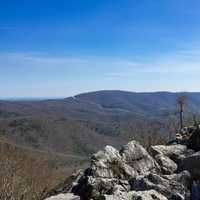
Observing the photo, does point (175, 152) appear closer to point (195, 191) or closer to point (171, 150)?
point (171, 150)

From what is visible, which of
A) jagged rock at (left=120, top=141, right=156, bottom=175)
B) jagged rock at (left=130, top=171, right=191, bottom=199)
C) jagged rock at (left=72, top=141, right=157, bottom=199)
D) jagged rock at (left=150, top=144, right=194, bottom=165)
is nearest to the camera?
jagged rock at (left=130, top=171, right=191, bottom=199)

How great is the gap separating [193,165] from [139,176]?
1.81m

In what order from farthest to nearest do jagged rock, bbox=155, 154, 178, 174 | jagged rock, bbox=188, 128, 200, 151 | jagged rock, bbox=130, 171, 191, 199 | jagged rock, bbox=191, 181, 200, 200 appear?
jagged rock, bbox=188, 128, 200, 151, jagged rock, bbox=155, 154, 178, 174, jagged rock, bbox=130, 171, 191, 199, jagged rock, bbox=191, 181, 200, 200

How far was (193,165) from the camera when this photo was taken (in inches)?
467

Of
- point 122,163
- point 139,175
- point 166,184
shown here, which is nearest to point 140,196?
point 166,184

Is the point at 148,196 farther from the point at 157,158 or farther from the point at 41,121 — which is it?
the point at 41,121

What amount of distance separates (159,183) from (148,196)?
127 cm

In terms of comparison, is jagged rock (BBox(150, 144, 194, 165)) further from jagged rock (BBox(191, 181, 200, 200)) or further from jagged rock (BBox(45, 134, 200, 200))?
jagged rock (BBox(191, 181, 200, 200))

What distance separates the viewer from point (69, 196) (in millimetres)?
11359

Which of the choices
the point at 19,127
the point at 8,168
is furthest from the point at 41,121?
the point at 8,168

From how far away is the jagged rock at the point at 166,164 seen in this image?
13.0 meters

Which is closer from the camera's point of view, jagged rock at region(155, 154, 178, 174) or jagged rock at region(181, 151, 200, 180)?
jagged rock at region(181, 151, 200, 180)

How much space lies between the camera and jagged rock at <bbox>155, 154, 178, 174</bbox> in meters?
13.0

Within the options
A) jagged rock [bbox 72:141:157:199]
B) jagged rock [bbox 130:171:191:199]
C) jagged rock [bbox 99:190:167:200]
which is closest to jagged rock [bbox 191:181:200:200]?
jagged rock [bbox 130:171:191:199]
